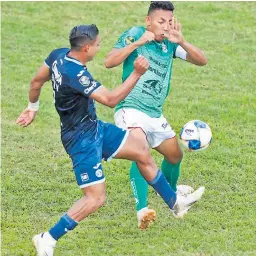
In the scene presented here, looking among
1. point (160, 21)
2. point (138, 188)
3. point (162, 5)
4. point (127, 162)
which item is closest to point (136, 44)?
point (160, 21)

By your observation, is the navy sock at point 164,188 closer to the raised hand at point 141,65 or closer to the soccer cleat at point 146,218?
the soccer cleat at point 146,218

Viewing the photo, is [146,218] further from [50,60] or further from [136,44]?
[50,60]

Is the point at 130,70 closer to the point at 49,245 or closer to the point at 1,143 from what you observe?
the point at 49,245

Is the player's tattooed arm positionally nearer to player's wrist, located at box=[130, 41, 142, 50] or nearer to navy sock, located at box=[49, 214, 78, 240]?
player's wrist, located at box=[130, 41, 142, 50]

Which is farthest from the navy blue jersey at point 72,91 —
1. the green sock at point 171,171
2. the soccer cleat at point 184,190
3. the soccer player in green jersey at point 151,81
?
the soccer cleat at point 184,190

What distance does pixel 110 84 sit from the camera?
13.7 metres

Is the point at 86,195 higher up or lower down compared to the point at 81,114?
lower down

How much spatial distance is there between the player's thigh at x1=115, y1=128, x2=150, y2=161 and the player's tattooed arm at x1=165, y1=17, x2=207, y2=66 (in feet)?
3.28

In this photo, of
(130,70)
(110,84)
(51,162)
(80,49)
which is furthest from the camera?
(110,84)

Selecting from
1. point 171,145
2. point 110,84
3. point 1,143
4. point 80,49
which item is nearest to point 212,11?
point 110,84

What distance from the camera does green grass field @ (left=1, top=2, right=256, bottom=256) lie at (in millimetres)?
9195

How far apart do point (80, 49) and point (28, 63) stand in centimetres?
605

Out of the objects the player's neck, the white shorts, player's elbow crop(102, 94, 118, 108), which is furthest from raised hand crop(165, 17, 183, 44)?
player's elbow crop(102, 94, 118, 108)

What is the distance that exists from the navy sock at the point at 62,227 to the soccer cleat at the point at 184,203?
1.22 meters
